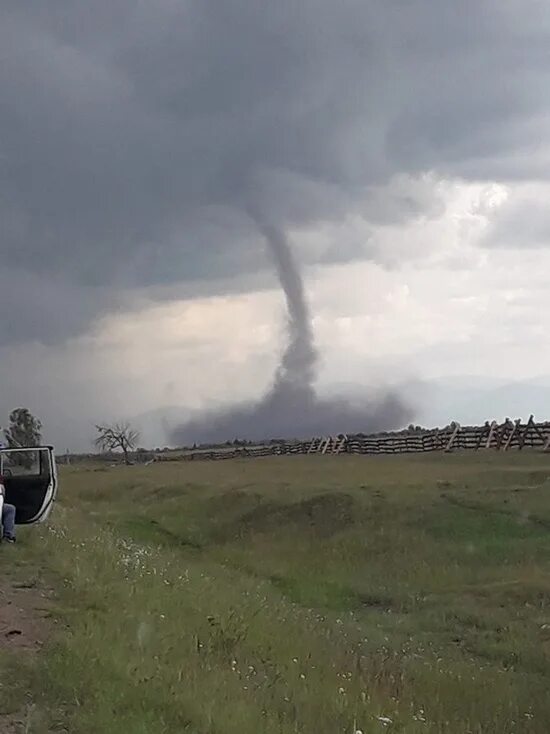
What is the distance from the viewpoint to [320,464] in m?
46.9

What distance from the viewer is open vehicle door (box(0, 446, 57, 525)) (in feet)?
52.4

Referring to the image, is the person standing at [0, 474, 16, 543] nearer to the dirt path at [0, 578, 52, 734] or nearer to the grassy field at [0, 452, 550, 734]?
the grassy field at [0, 452, 550, 734]

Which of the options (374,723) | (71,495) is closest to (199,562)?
(374,723)

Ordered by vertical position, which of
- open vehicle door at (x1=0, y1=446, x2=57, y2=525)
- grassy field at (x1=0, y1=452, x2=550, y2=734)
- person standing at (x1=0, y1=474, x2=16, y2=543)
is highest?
open vehicle door at (x1=0, y1=446, x2=57, y2=525)

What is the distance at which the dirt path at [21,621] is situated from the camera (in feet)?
21.4

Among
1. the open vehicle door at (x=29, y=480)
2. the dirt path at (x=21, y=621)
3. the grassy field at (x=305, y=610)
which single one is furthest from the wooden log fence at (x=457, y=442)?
the dirt path at (x=21, y=621)

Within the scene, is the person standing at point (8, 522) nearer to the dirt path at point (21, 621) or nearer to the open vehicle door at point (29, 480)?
the open vehicle door at point (29, 480)

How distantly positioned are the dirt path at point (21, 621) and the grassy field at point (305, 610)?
147 mm

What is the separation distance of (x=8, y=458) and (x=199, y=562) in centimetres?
772

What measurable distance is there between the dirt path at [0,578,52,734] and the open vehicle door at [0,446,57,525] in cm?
392

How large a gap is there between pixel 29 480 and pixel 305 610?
17.4 ft

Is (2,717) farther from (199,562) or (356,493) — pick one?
(356,493)

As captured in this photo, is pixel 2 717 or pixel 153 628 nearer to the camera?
pixel 2 717

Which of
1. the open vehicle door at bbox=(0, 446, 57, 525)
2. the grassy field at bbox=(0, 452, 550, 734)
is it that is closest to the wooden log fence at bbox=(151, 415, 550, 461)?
the grassy field at bbox=(0, 452, 550, 734)
